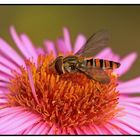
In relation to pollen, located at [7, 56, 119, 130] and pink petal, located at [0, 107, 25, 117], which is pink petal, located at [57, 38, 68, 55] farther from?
pink petal, located at [0, 107, 25, 117]

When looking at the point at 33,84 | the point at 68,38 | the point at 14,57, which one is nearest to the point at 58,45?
the point at 68,38

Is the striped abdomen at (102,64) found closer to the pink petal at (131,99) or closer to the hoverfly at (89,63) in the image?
the hoverfly at (89,63)

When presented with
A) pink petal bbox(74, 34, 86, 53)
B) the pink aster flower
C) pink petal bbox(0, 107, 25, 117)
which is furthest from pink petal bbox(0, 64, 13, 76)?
pink petal bbox(74, 34, 86, 53)

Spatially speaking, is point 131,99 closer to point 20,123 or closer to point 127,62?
point 127,62

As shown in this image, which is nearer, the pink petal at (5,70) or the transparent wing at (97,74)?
the transparent wing at (97,74)

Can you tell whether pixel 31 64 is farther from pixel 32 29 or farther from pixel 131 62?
pixel 131 62

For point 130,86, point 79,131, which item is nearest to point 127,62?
point 130,86

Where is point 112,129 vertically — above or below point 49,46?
below

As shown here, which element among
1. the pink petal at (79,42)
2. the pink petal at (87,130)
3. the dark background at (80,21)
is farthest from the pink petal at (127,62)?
the pink petal at (87,130)
